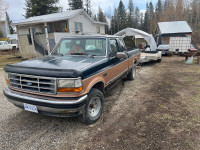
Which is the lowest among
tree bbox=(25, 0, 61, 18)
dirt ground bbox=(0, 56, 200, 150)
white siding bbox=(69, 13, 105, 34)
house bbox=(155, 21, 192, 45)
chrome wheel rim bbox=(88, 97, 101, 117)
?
dirt ground bbox=(0, 56, 200, 150)

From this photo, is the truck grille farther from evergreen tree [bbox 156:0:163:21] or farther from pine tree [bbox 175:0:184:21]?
evergreen tree [bbox 156:0:163:21]

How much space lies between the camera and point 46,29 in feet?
46.6

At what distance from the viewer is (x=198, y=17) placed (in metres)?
34.4

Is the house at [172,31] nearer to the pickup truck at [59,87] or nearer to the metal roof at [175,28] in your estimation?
the metal roof at [175,28]

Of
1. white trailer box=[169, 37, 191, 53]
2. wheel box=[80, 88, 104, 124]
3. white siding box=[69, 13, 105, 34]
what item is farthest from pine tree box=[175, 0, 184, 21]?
wheel box=[80, 88, 104, 124]

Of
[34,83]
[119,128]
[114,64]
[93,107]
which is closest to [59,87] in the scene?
[34,83]

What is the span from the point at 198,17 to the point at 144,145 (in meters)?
41.9

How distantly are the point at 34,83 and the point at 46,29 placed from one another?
13.0 metres

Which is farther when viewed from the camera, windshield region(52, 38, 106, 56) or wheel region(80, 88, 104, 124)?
windshield region(52, 38, 106, 56)

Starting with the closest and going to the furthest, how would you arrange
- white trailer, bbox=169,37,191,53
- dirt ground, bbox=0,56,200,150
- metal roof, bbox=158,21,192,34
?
dirt ground, bbox=0,56,200,150 → white trailer, bbox=169,37,191,53 → metal roof, bbox=158,21,192,34

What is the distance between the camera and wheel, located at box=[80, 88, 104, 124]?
3004mm

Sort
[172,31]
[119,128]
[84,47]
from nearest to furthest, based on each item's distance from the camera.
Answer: [119,128] → [84,47] → [172,31]

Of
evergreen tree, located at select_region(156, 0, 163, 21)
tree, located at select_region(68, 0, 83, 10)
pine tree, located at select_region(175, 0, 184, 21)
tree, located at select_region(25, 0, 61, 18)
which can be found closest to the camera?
tree, located at select_region(25, 0, 61, 18)

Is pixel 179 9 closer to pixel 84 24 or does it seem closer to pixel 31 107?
pixel 84 24
